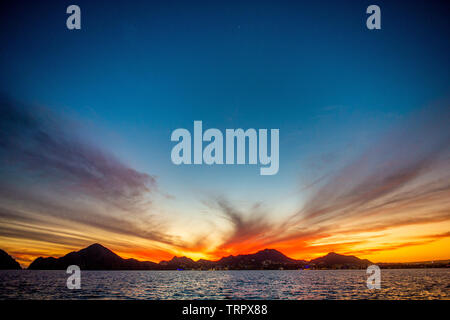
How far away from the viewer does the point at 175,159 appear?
22.5 metres

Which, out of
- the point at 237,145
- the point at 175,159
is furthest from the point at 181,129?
the point at 237,145
